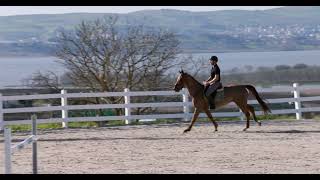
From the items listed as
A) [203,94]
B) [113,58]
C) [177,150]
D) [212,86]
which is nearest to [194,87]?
[203,94]

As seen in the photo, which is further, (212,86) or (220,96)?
(220,96)

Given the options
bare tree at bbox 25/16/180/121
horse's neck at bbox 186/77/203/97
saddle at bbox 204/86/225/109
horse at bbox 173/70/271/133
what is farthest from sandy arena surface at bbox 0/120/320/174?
bare tree at bbox 25/16/180/121

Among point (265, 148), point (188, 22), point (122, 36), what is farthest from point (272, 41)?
point (265, 148)

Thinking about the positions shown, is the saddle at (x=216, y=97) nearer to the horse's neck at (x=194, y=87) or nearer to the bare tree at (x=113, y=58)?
the horse's neck at (x=194, y=87)

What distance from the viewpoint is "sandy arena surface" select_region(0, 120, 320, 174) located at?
1136 centimetres

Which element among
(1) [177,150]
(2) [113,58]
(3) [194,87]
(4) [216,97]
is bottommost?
(1) [177,150]

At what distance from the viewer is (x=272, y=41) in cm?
9525

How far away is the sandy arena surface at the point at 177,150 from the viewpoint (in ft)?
37.3

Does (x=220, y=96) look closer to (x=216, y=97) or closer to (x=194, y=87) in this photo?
(x=216, y=97)

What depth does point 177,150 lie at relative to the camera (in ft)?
46.2

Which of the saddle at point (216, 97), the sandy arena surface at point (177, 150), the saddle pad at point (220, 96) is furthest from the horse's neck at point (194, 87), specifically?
the sandy arena surface at point (177, 150)

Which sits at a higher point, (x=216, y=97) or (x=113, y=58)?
(x=113, y=58)

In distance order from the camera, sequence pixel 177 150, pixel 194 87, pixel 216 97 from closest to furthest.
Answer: pixel 177 150, pixel 194 87, pixel 216 97

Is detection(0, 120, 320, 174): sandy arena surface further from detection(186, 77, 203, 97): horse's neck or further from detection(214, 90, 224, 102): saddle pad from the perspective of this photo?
detection(186, 77, 203, 97): horse's neck
